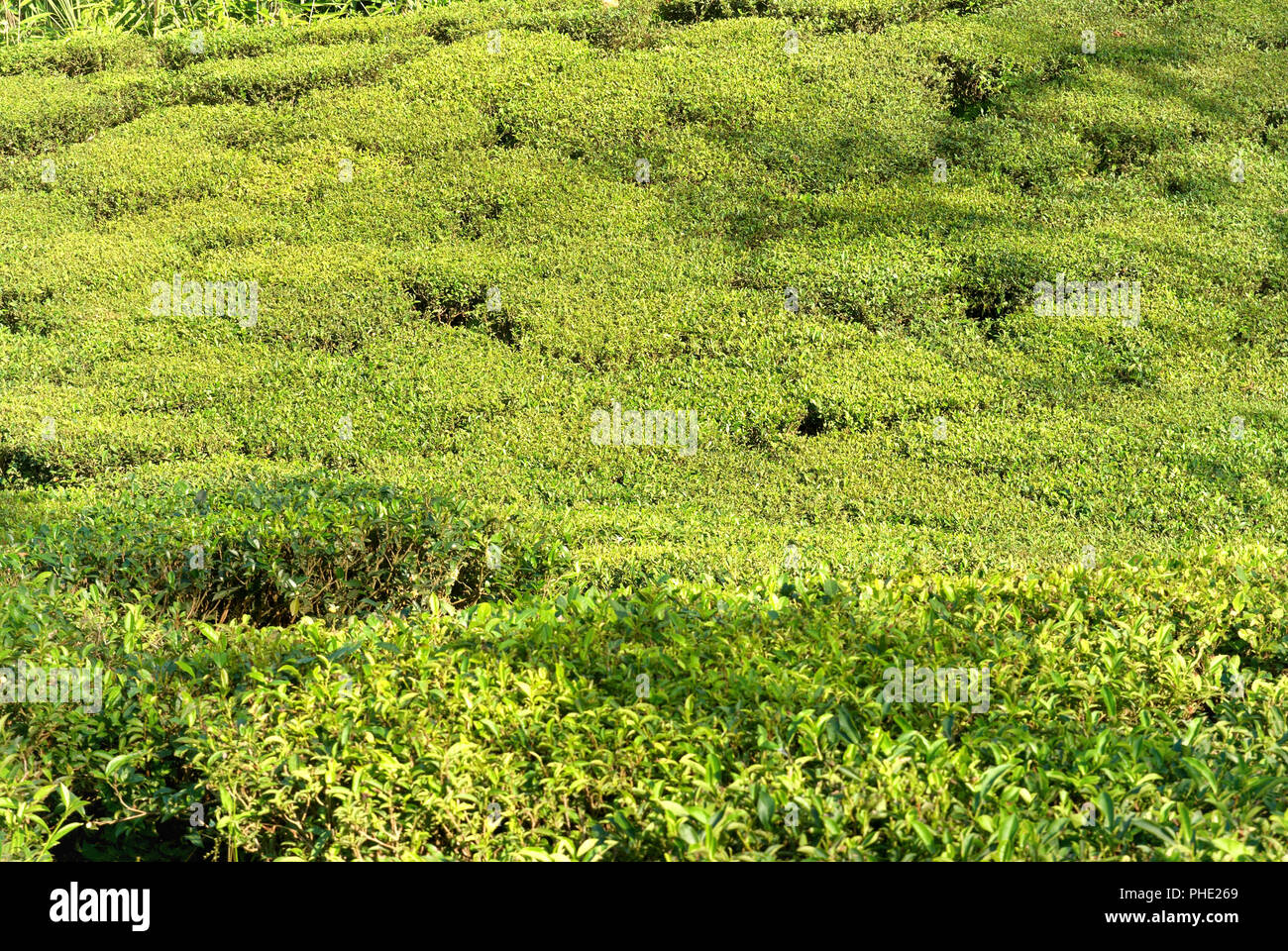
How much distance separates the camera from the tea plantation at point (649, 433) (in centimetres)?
321

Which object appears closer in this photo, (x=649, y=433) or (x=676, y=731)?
(x=676, y=731)

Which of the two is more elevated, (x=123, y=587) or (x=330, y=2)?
(x=330, y=2)

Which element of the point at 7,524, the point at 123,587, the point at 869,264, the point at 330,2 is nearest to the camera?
the point at 123,587

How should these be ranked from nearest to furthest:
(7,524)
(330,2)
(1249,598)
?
(1249,598)
(7,524)
(330,2)

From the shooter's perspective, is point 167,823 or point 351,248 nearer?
point 167,823

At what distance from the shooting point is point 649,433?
295 inches

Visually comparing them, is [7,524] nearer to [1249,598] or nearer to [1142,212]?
[1249,598]

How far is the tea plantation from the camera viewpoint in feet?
10.5

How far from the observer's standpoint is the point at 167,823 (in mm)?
3801

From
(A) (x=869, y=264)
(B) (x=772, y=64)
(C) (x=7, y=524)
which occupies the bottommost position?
(C) (x=7, y=524)

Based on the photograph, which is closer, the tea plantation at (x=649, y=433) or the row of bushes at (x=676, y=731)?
the row of bushes at (x=676, y=731)

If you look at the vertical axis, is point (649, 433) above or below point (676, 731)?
below
